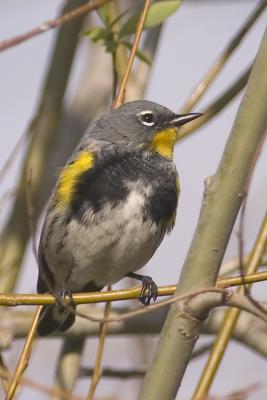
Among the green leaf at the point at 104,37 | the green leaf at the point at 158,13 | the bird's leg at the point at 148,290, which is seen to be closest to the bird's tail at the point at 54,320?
the bird's leg at the point at 148,290

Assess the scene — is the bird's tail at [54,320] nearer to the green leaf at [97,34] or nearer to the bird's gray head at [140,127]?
the bird's gray head at [140,127]

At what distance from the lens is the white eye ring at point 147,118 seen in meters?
5.49

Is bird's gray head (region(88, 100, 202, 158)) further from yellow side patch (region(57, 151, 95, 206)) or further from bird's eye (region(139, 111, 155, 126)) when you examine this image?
yellow side patch (region(57, 151, 95, 206))

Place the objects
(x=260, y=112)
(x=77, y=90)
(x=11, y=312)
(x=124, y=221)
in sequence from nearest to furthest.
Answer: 1. (x=260, y=112)
2. (x=124, y=221)
3. (x=11, y=312)
4. (x=77, y=90)

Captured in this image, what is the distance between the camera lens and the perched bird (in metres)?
4.81

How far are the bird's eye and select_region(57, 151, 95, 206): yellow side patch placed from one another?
1.72ft

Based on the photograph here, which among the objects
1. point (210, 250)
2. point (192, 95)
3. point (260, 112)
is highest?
point (192, 95)

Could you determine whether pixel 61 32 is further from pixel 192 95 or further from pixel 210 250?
pixel 210 250

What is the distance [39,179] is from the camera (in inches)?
A: 232

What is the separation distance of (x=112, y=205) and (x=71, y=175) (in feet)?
1.12

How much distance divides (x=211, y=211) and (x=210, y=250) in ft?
0.42

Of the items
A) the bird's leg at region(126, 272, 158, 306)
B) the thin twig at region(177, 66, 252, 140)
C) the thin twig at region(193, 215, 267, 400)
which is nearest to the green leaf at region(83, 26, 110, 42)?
the thin twig at region(177, 66, 252, 140)

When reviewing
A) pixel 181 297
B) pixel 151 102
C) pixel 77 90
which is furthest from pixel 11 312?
pixel 181 297

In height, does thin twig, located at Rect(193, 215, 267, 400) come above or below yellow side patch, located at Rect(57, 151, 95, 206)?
below
